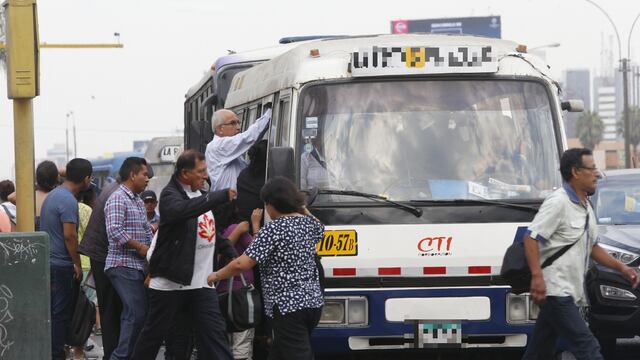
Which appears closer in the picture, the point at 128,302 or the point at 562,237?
the point at 562,237

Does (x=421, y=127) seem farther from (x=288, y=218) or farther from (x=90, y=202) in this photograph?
(x=90, y=202)

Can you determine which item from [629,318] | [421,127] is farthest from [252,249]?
[629,318]

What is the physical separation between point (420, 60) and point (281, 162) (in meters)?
1.53

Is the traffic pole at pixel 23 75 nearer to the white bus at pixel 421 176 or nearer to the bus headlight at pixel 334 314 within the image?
the white bus at pixel 421 176

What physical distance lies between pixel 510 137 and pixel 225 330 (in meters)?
2.44

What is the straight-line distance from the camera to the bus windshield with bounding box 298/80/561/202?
356 inches

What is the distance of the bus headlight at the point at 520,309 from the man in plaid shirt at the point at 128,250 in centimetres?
271

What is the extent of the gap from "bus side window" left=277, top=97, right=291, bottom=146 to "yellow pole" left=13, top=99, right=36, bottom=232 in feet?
6.44

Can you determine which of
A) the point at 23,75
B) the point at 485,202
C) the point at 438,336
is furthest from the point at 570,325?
the point at 23,75

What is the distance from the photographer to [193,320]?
8.74m

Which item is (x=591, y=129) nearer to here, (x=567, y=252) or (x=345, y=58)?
(x=345, y=58)

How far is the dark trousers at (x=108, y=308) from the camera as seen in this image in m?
9.94

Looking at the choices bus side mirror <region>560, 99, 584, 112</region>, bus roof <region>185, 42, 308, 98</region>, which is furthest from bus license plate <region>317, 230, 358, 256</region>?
bus roof <region>185, 42, 308, 98</region>

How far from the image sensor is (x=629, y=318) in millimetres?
10727
